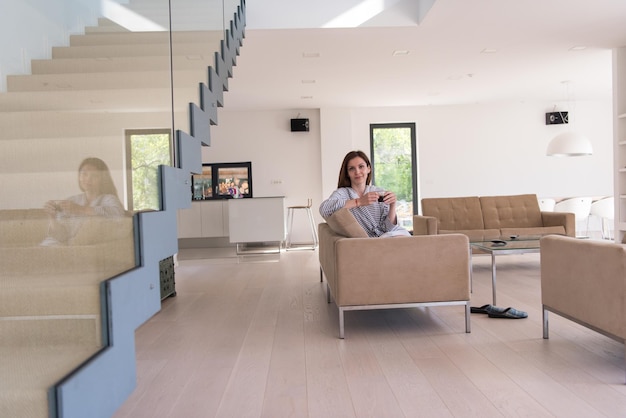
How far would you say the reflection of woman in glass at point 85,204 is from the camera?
1093mm

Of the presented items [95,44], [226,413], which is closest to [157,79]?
[95,44]

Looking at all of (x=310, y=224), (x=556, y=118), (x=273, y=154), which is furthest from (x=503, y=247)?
(x=556, y=118)

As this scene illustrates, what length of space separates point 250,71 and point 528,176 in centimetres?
622

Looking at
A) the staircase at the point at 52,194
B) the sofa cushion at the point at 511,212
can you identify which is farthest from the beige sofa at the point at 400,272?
the sofa cushion at the point at 511,212

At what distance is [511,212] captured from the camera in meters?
6.43

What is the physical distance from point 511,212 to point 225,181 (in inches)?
216

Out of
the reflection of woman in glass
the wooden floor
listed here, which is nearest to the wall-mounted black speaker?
the wooden floor

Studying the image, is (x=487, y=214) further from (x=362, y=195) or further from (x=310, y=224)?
(x=310, y=224)

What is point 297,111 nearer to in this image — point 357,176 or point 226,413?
point 357,176

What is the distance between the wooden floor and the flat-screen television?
217 inches

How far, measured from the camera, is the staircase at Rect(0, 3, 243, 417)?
940 mm

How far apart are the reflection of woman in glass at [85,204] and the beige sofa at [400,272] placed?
5.87 ft

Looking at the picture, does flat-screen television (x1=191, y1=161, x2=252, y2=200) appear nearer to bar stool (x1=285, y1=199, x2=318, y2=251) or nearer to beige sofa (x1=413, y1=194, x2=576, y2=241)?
bar stool (x1=285, y1=199, x2=318, y2=251)

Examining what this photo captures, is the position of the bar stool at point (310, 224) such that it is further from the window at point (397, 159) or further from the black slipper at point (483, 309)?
the black slipper at point (483, 309)
